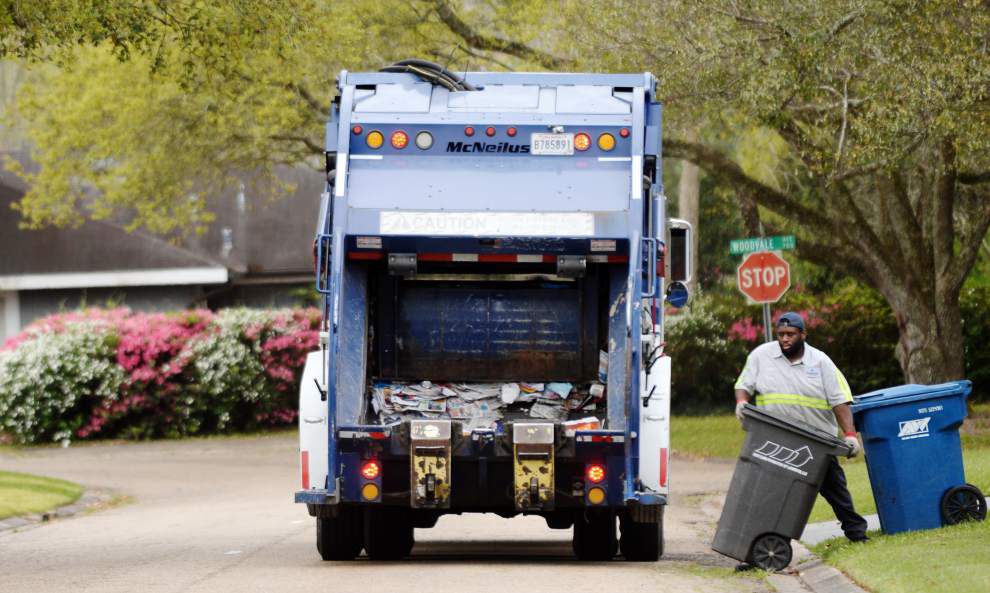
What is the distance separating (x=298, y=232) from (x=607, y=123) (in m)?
27.5

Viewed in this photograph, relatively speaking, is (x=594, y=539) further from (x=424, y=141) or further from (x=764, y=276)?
(x=764, y=276)

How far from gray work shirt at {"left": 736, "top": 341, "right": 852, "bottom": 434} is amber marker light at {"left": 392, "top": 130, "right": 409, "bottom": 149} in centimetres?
→ 271

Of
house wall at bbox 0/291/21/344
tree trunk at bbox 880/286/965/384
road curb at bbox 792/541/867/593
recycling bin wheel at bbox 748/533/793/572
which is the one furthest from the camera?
house wall at bbox 0/291/21/344

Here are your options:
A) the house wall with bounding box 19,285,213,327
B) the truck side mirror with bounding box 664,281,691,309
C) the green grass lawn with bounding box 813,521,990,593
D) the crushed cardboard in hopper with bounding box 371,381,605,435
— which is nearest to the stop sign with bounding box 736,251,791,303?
the truck side mirror with bounding box 664,281,691,309

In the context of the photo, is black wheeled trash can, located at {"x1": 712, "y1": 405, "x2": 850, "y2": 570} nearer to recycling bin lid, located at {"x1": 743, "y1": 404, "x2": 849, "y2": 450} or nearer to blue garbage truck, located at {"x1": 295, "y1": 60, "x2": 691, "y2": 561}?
recycling bin lid, located at {"x1": 743, "y1": 404, "x2": 849, "y2": 450}

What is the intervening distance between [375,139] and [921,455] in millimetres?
4255

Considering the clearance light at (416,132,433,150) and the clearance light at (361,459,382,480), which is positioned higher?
the clearance light at (416,132,433,150)

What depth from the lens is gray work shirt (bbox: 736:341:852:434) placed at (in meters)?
11.2

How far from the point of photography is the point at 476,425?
11305 millimetres

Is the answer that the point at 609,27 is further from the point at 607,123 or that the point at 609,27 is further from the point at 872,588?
the point at 872,588

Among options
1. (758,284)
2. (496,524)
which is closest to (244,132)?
(758,284)

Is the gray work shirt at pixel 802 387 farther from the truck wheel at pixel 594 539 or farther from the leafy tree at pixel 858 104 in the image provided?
the leafy tree at pixel 858 104

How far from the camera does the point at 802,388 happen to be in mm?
11242

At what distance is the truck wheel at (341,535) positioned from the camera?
38.5 ft
